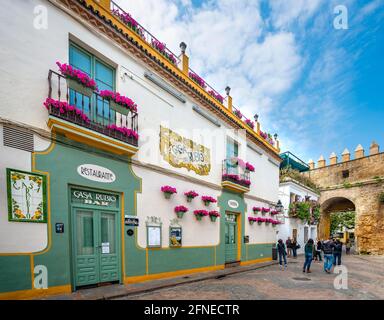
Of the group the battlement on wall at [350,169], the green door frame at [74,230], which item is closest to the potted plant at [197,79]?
the green door frame at [74,230]

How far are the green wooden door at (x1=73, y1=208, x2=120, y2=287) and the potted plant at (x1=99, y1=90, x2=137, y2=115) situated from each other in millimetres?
3270

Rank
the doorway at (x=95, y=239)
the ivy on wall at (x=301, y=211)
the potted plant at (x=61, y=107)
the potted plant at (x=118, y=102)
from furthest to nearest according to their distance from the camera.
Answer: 1. the ivy on wall at (x=301, y=211)
2. the potted plant at (x=118, y=102)
3. the doorway at (x=95, y=239)
4. the potted plant at (x=61, y=107)

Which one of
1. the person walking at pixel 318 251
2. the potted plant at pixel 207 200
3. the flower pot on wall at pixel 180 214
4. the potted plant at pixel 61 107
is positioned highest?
the potted plant at pixel 61 107

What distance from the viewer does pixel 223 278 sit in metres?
9.98

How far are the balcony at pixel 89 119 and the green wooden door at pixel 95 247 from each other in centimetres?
214

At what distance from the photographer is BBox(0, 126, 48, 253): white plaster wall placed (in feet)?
17.2

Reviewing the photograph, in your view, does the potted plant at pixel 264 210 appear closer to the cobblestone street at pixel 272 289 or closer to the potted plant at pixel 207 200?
the cobblestone street at pixel 272 289

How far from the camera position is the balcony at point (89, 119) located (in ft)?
20.1

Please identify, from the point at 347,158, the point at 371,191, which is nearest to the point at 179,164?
the point at 371,191

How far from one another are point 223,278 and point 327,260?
569 centimetres

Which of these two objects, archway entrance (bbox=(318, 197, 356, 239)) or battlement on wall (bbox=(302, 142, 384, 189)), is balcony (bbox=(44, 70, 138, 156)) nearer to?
battlement on wall (bbox=(302, 142, 384, 189))

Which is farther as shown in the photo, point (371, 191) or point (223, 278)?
point (371, 191)

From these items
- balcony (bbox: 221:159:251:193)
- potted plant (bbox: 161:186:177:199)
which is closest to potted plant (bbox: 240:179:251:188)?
balcony (bbox: 221:159:251:193)
